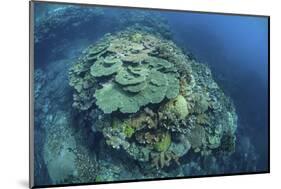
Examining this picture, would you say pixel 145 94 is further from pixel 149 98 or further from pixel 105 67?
pixel 105 67

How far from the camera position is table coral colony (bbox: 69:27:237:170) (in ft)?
10.4

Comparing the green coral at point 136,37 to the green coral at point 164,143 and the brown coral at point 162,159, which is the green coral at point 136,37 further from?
the brown coral at point 162,159

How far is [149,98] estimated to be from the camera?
3.24 meters

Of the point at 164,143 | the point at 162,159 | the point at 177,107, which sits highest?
the point at 177,107

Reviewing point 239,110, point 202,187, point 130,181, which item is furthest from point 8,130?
point 239,110

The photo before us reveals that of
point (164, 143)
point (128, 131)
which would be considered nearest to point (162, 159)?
point (164, 143)

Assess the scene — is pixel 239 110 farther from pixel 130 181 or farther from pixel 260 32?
pixel 130 181

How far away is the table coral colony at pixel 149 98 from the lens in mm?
3168

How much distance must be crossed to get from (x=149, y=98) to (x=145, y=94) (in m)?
0.04

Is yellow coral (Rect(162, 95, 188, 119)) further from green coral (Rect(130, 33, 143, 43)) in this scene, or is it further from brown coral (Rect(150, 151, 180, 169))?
green coral (Rect(130, 33, 143, 43))

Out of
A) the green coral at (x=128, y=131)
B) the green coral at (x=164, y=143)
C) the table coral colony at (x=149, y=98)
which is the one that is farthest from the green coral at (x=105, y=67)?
the green coral at (x=164, y=143)

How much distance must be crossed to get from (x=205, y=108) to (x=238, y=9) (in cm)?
79

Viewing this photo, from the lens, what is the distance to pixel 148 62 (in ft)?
10.8

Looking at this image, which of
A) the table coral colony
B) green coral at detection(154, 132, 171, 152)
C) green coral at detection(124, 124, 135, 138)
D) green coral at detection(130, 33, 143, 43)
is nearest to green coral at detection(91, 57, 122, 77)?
the table coral colony
